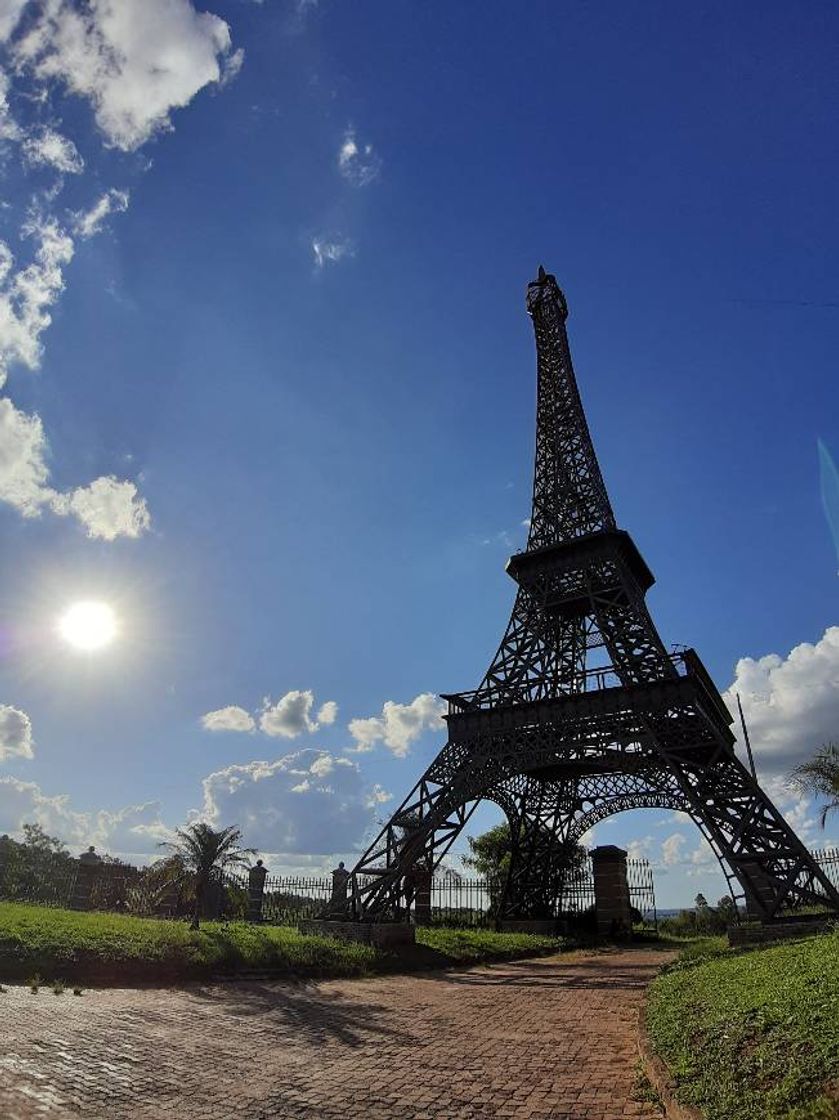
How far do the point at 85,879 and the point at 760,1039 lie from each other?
86.5 ft

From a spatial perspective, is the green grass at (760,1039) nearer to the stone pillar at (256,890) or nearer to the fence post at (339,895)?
the fence post at (339,895)

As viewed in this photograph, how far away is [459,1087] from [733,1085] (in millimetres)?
2988

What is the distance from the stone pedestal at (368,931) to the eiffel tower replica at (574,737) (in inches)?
48.3

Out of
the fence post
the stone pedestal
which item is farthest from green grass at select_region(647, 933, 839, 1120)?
the fence post

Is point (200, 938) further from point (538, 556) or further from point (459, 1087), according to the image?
A: point (538, 556)

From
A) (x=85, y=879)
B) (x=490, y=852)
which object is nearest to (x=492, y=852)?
(x=490, y=852)

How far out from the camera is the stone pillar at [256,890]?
26.2 m

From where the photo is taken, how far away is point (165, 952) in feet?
49.1

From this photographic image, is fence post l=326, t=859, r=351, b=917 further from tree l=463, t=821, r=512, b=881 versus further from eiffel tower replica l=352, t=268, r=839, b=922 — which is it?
tree l=463, t=821, r=512, b=881

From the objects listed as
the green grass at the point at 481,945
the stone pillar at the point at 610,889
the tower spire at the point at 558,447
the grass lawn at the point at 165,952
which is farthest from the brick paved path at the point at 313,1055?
the tower spire at the point at 558,447

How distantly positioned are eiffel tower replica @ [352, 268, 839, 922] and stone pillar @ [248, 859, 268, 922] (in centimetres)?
430

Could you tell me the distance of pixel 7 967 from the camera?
13.2 meters

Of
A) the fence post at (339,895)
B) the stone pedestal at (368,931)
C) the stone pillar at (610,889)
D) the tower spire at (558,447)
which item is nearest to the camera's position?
the stone pedestal at (368,931)

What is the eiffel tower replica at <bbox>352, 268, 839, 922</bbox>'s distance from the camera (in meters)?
22.3
